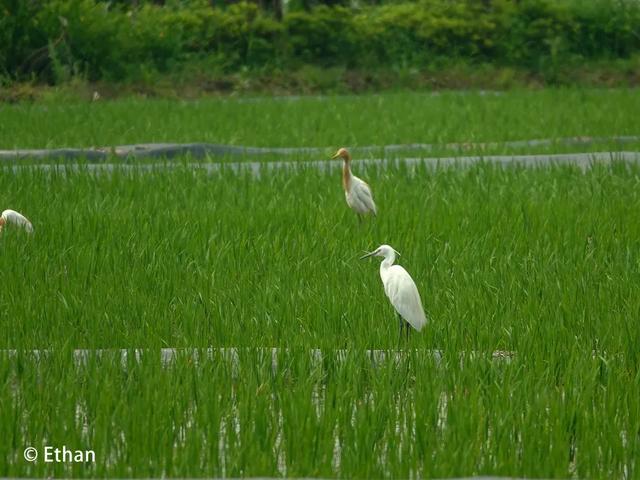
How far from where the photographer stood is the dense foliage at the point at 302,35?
17.3 meters

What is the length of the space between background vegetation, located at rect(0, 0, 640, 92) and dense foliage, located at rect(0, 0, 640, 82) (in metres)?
0.02

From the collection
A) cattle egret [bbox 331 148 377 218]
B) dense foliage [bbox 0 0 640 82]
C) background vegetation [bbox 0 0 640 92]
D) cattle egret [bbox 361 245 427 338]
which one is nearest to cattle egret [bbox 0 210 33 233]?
cattle egret [bbox 331 148 377 218]

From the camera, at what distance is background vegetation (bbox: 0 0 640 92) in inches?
682

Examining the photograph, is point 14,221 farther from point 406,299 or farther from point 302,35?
point 302,35

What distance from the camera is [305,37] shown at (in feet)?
65.0

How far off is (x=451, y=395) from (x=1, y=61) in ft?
47.0

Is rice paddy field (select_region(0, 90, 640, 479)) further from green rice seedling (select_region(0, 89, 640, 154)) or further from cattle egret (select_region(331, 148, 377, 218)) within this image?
green rice seedling (select_region(0, 89, 640, 154))

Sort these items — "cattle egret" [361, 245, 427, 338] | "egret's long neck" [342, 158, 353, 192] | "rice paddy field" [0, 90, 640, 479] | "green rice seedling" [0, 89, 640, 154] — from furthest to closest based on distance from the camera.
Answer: "green rice seedling" [0, 89, 640, 154]
"egret's long neck" [342, 158, 353, 192]
"cattle egret" [361, 245, 427, 338]
"rice paddy field" [0, 90, 640, 479]

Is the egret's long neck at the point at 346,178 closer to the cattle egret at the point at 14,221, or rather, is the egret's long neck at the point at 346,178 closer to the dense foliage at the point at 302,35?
the cattle egret at the point at 14,221

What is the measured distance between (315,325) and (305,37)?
15.8m

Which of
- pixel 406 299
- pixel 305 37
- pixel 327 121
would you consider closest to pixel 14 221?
pixel 406 299

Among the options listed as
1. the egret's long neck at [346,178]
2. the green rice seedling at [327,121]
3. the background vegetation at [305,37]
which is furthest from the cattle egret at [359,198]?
the background vegetation at [305,37]

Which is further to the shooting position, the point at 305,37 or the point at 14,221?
the point at 305,37

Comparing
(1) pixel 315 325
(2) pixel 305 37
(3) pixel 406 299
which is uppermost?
(3) pixel 406 299
